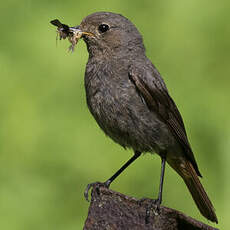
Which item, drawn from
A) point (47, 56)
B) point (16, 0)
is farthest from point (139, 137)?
point (16, 0)

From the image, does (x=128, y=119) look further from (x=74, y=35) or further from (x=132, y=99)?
(x=74, y=35)

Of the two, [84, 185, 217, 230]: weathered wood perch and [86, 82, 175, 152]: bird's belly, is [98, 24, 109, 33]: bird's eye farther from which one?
[84, 185, 217, 230]: weathered wood perch

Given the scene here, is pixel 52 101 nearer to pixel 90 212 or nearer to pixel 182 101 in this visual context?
pixel 182 101

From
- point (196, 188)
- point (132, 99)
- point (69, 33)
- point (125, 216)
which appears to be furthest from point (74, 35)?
point (125, 216)

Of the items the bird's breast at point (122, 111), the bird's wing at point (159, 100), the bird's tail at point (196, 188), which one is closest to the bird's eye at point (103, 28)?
the bird's breast at point (122, 111)

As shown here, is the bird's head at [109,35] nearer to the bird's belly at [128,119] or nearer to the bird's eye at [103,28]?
the bird's eye at [103,28]

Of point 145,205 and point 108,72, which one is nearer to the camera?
point 145,205

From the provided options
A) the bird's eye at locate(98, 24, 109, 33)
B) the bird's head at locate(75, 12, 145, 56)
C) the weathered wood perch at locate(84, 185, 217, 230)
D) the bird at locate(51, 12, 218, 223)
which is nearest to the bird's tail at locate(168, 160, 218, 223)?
the bird at locate(51, 12, 218, 223)
